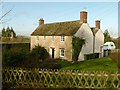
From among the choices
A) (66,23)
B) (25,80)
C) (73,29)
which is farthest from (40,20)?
(25,80)

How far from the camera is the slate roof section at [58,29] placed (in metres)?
34.9

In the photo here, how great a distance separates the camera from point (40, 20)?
44.7 m

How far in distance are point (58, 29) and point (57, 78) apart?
2444 centimetres

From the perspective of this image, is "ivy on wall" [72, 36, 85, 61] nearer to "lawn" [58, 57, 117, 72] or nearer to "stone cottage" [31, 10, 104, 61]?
"stone cottage" [31, 10, 104, 61]

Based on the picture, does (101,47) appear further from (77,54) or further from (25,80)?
(25,80)

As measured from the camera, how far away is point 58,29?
37.6 metres

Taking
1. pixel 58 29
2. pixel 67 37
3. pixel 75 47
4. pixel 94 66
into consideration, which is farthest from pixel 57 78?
pixel 58 29

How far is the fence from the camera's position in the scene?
1300 centimetres

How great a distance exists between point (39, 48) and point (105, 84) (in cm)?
2388

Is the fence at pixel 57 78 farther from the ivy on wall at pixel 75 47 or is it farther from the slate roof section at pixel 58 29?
the slate roof section at pixel 58 29

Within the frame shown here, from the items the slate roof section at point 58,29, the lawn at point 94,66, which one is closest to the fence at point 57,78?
the lawn at point 94,66

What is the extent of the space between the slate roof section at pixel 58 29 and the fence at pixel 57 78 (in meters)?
20.3

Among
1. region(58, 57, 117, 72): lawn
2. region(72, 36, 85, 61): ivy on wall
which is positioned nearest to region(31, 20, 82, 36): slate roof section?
region(72, 36, 85, 61): ivy on wall

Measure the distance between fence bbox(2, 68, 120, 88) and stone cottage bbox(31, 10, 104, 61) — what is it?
65.4ft
